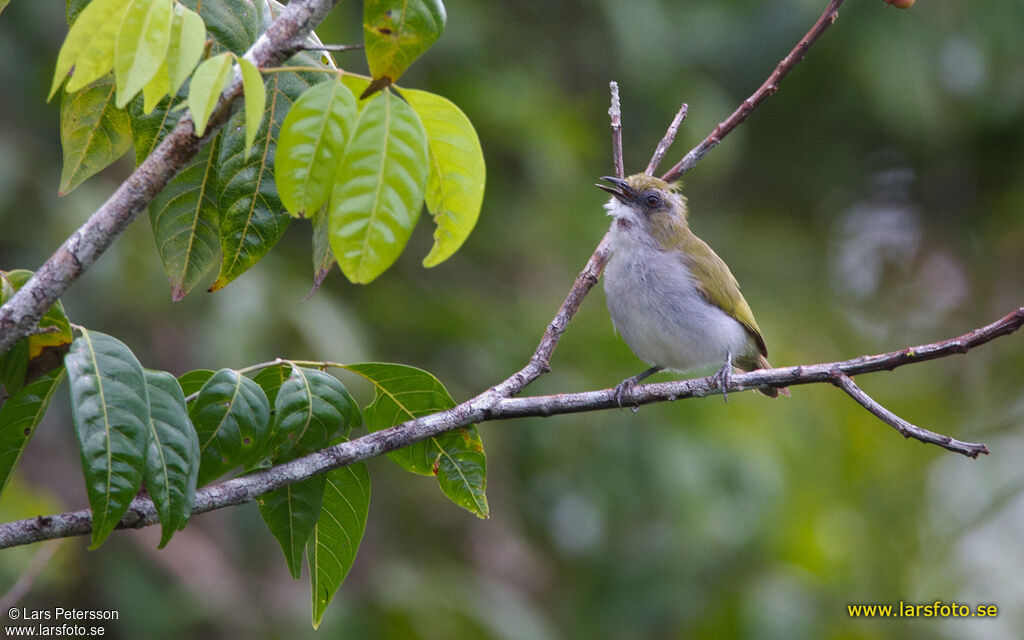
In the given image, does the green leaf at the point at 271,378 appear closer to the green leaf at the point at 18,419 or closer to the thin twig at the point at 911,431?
the green leaf at the point at 18,419

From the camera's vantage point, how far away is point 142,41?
1.61m

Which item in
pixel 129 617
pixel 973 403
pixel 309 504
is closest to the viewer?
pixel 309 504

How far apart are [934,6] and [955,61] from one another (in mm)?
508

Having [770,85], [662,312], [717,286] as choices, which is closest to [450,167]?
[770,85]

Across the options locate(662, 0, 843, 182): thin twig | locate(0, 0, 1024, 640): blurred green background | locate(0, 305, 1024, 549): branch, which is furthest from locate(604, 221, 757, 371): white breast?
locate(0, 0, 1024, 640): blurred green background

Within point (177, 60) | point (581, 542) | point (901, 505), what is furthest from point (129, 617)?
point (901, 505)

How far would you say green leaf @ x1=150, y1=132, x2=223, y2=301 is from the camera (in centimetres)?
210

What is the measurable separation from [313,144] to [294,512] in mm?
882

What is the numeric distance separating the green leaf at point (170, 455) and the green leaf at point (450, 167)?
56cm

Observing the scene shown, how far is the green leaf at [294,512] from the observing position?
212cm

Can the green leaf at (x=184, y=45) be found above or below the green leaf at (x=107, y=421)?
above

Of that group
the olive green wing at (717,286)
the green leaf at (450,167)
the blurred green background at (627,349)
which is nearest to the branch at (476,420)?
the green leaf at (450,167)

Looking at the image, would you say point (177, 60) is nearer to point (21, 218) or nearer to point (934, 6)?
point (21, 218)

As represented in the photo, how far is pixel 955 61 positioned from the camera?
7.77m
